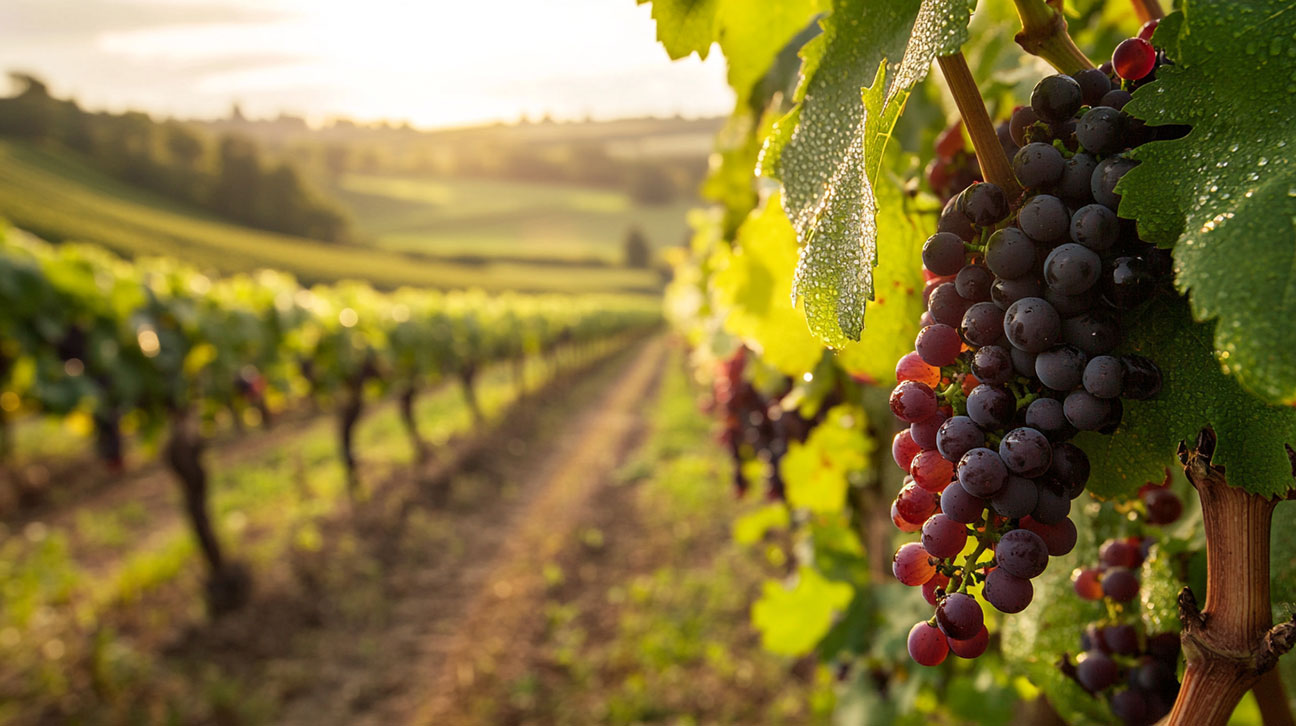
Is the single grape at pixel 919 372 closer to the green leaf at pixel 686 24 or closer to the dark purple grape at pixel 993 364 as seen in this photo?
the dark purple grape at pixel 993 364

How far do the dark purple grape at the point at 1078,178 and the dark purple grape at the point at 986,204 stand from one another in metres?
0.05

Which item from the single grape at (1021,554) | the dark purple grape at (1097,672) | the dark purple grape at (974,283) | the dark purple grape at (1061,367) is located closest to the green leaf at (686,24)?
the dark purple grape at (974,283)

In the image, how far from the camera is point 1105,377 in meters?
0.62

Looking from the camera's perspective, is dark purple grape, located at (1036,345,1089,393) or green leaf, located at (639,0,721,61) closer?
dark purple grape, located at (1036,345,1089,393)

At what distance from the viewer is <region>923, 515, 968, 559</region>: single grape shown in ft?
2.05

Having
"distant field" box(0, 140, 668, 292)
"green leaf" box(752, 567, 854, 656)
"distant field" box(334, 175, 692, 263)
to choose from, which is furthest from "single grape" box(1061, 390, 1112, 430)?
"distant field" box(334, 175, 692, 263)

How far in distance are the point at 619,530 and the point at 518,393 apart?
11.0 metres

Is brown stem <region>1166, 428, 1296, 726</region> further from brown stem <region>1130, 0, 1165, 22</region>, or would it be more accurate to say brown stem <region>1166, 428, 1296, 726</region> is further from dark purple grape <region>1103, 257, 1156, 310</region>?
brown stem <region>1130, 0, 1165, 22</region>

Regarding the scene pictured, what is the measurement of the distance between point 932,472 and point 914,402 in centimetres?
6

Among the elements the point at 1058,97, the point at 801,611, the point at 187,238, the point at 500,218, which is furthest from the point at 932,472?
the point at 500,218

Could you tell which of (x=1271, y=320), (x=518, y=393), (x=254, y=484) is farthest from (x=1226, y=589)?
(x=518, y=393)

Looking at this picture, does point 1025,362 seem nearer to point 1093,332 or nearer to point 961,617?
point 1093,332

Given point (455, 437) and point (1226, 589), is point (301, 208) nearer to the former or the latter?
point (455, 437)

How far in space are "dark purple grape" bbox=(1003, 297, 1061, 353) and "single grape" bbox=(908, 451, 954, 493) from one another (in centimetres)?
12
